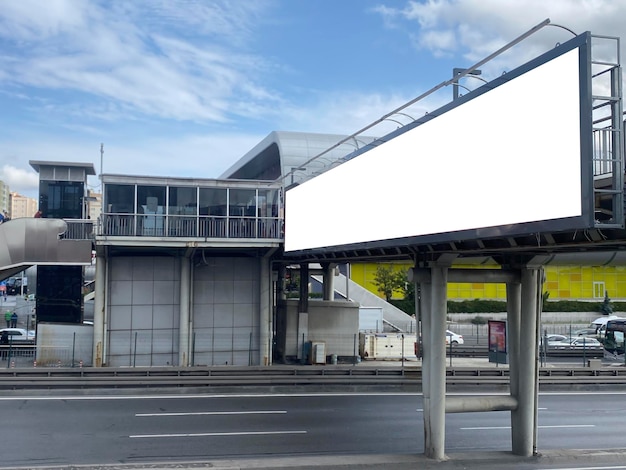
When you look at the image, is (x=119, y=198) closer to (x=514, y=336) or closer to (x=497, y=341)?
(x=497, y=341)

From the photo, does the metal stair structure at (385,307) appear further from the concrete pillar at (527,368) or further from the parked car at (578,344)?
the concrete pillar at (527,368)

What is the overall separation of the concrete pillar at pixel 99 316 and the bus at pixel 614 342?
80.9ft

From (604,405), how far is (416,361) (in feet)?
33.7

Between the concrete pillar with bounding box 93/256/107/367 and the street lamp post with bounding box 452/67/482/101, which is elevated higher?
the street lamp post with bounding box 452/67/482/101

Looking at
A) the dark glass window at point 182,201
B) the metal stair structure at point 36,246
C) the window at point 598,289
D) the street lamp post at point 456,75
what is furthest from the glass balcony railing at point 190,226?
the window at point 598,289

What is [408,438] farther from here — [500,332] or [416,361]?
[416,361]

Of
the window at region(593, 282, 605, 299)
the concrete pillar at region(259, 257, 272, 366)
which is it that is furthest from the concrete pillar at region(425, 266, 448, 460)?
the window at region(593, 282, 605, 299)

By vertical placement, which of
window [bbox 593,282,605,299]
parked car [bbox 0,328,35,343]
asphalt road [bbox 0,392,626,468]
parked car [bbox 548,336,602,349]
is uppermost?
window [bbox 593,282,605,299]

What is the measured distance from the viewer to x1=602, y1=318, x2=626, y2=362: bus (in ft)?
114

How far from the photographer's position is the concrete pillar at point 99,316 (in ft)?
84.1

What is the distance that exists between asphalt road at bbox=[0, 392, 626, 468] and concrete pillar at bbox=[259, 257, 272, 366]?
19.2 feet

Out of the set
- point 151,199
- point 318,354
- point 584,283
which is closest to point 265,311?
point 318,354

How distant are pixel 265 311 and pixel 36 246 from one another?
9.15m

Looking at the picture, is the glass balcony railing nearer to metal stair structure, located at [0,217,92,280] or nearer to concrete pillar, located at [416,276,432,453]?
metal stair structure, located at [0,217,92,280]
